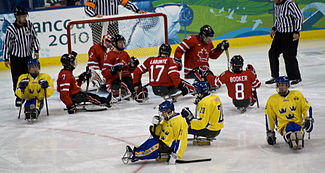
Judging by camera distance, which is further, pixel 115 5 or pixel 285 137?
pixel 115 5

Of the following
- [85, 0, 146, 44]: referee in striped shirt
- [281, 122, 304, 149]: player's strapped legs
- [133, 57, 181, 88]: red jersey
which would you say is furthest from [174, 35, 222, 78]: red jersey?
[281, 122, 304, 149]: player's strapped legs

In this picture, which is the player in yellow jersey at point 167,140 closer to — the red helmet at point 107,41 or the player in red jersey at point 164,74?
the player in red jersey at point 164,74

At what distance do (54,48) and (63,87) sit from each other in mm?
5004

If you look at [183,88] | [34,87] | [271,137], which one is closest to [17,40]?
[34,87]

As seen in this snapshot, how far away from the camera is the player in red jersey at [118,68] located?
8281 millimetres

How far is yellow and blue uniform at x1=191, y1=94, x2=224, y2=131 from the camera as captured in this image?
17.8 ft

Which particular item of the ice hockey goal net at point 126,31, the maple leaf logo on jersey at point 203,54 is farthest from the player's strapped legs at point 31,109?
the maple leaf logo on jersey at point 203,54

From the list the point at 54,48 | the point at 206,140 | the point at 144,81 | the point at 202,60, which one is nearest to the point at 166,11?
the point at 54,48

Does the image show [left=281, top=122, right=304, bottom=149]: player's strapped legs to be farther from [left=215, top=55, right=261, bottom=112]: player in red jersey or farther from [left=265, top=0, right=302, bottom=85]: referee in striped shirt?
[left=265, top=0, right=302, bottom=85]: referee in striped shirt

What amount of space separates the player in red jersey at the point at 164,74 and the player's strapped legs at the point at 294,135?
2.90 m

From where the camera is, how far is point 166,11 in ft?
44.0

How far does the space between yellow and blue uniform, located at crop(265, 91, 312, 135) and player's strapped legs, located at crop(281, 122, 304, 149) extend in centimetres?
8

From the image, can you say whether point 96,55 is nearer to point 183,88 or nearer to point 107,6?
point 107,6

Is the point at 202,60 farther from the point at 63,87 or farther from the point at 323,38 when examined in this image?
the point at 323,38
